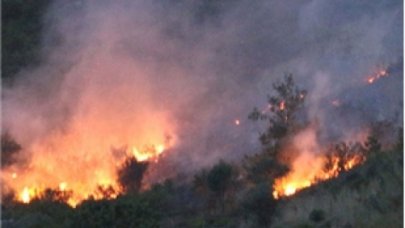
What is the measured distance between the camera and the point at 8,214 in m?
13.8

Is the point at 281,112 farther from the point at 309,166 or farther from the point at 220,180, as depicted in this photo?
the point at 220,180

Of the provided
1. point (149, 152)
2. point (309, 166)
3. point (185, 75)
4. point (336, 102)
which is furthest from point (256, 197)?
point (185, 75)

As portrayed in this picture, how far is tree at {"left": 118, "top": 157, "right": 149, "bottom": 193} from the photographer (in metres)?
16.7

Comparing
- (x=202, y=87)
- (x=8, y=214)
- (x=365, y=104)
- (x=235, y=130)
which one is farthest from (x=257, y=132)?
(x=8, y=214)

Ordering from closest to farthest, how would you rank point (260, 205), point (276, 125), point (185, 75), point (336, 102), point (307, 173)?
point (260, 205) < point (307, 173) < point (276, 125) < point (336, 102) < point (185, 75)

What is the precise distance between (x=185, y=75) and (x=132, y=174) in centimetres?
541

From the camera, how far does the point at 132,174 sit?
17.0 meters

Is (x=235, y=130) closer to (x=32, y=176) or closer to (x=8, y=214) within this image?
(x=32, y=176)

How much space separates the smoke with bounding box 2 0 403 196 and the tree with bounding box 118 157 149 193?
305 mm

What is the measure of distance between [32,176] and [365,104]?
19.8 feet

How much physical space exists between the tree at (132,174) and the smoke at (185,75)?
0.30 meters

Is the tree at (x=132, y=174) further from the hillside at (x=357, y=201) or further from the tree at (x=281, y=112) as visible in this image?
the hillside at (x=357, y=201)

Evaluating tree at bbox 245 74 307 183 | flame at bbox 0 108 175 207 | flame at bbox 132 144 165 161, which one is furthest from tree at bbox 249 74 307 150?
flame at bbox 0 108 175 207

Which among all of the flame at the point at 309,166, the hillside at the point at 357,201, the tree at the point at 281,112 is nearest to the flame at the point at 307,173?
the flame at the point at 309,166
